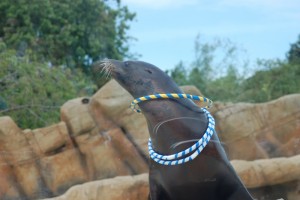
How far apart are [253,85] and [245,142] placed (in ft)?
31.5

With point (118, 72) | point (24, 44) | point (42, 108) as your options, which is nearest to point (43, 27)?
point (24, 44)

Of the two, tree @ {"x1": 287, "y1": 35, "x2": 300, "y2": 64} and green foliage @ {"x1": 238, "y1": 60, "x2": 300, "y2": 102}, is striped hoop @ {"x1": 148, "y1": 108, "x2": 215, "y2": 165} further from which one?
tree @ {"x1": 287, "y1": 35, "x2": 300, "y2": 64}

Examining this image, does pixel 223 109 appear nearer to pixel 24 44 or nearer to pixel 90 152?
pixel 90 152

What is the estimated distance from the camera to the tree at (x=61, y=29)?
15.4m

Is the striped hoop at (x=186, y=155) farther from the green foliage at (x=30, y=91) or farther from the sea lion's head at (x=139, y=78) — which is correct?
the green foliage at (x=30, y=91)

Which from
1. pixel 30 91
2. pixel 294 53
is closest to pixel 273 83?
pixel 294 53

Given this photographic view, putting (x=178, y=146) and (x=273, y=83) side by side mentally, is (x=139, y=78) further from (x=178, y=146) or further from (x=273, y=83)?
(x=273, y=83)

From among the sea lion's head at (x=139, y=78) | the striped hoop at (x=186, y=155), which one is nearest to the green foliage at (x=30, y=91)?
the sea lion's head at (x=139, y=78)

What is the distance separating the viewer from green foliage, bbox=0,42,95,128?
1082cm

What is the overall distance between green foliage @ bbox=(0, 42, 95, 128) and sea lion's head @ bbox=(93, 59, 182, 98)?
7775 mm

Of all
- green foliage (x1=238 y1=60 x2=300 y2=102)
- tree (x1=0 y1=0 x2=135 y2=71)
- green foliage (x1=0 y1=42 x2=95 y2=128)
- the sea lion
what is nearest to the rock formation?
green foliage (x1=0 y1=42 x2=95 y2=128)

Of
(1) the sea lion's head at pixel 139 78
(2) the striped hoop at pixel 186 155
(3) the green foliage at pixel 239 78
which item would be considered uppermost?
(1) the sea lion's head at pixel 139 78

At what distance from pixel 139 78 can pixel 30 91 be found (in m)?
8.24

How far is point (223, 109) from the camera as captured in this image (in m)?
9.07
